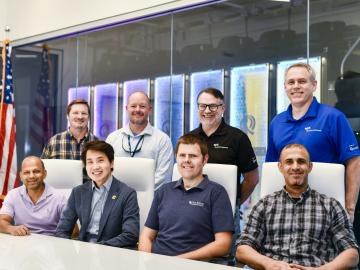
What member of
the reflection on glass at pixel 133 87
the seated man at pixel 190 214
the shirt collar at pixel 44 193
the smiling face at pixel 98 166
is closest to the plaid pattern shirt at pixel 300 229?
the seated man at pixel 190 214

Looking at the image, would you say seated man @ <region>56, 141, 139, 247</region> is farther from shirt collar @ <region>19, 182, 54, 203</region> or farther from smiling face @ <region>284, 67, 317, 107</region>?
smiling face @ <region>284, 67, 317, 107</region>

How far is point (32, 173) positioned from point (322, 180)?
1779 millimetres

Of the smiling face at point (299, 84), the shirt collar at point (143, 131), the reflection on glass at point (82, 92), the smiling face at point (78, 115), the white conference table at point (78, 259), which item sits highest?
the reflection on glass at point (82, 92)

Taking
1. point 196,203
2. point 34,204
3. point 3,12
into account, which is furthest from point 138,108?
Result: point 3,12

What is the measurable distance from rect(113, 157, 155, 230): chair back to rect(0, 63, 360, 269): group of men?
163 millimetres

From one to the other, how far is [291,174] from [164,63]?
3.29 m

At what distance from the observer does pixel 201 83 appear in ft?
17.7

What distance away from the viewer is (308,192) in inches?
98.4

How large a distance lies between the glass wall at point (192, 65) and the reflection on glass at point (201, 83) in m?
0.01

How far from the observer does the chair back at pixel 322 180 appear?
8.24 feet

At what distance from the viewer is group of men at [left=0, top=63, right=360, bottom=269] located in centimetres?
242

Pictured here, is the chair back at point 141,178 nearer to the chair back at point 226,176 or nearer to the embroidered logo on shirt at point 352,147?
the chair back at point 226,176

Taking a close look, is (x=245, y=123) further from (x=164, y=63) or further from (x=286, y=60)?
(x=164, y=63)

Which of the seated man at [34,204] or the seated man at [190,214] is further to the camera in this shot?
the seated man at [34,204]
